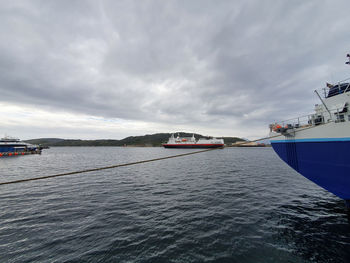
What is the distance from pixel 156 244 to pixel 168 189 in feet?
26.5

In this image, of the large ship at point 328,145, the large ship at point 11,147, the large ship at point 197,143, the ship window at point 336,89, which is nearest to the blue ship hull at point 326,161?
the large ship at point 328,145

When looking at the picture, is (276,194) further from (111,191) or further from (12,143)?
(12,143)

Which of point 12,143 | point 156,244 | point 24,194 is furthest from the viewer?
point 12,143

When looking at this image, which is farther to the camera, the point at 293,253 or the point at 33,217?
the point at 33,217

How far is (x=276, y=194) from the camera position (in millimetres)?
12578

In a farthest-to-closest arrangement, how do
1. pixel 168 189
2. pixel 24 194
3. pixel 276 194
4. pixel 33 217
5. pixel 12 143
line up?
pixel 12 143 < pixel 168 189 < pixel 24 194 < pixel 276 194 < pixel 33 217

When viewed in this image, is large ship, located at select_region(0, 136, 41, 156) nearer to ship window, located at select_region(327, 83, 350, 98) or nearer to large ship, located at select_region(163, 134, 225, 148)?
large ship, located at select_region(163, 134, 225, 148)

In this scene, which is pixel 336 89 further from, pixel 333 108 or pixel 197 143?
pixel 197 143

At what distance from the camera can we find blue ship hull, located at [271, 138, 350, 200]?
7.47 meters

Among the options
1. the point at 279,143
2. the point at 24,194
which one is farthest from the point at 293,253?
the point at 24,194

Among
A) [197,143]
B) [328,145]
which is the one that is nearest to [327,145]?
[328,145]

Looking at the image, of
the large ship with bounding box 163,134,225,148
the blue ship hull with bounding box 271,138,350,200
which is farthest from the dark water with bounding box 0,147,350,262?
the large ship with bounding box 163,134,225,148

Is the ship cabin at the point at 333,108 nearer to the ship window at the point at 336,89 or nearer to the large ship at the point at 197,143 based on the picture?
the ship window at the point at 336,89

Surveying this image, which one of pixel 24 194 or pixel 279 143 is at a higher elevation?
pixel 279 143
